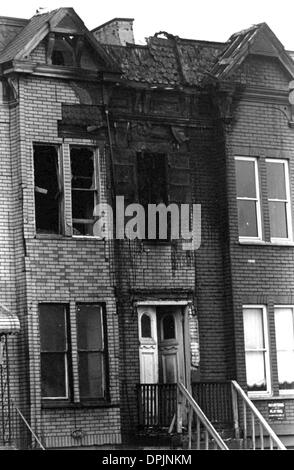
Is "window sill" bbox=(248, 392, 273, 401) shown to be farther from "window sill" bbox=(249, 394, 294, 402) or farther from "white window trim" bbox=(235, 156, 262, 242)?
"white window trim" bbox=(235, 156, 262, 242)

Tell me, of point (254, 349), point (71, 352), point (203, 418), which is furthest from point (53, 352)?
point (254, 349)

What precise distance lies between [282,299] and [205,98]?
4.88 m

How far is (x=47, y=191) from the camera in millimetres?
31859

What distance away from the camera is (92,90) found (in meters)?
32.6

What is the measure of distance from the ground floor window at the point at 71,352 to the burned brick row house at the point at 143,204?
3 cm

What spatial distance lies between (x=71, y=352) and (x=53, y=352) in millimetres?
378

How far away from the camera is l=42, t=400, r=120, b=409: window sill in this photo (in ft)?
101

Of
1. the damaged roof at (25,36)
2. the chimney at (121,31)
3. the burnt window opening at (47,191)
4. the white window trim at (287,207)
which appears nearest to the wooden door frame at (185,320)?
the burnt window opening at (47,191)

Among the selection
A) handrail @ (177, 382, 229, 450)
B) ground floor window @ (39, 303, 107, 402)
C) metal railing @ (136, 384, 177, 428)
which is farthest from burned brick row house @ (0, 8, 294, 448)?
handrail @ (177, 382, 229, 450)

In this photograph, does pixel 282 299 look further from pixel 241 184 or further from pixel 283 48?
pixel 283 48

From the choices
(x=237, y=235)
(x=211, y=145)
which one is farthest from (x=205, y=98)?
(x=237, y=235)

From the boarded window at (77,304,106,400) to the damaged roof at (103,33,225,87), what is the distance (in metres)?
5.40

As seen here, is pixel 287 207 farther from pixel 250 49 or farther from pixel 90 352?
pixel 90 352

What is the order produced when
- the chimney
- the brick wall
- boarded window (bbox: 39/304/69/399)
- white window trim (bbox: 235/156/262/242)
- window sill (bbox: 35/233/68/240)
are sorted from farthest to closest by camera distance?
the chimney → white window trim (bbox: 235/156/262/242) → the brick wall → window sill (bbox: 35/233/68/240) → boarded window (bbox: 39/304/69/399)
